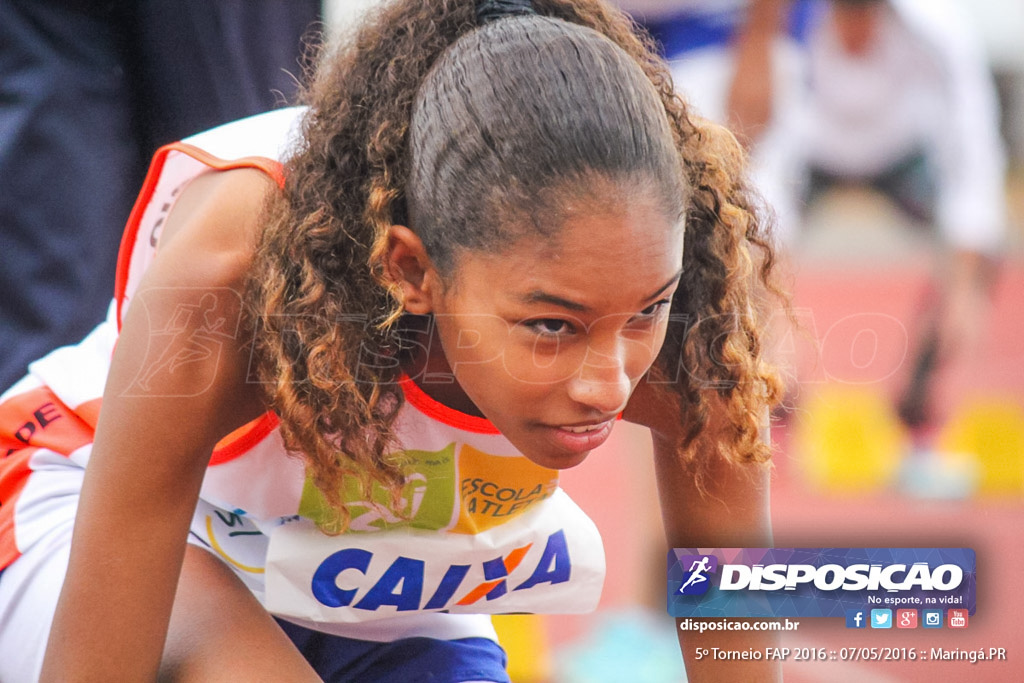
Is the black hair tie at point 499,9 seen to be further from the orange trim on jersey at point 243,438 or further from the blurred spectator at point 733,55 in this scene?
the blurred spectator at point 733,55

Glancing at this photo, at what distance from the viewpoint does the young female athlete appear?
1.12 metres

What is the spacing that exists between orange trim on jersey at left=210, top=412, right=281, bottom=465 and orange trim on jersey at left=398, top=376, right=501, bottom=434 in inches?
5.7

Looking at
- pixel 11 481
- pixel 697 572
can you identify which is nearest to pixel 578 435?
pixel 697 572

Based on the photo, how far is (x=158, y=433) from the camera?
4.01 ft

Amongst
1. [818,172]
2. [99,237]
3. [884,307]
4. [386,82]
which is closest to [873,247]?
[884,307]

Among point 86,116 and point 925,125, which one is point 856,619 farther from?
point 925,125

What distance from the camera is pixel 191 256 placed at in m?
1.22

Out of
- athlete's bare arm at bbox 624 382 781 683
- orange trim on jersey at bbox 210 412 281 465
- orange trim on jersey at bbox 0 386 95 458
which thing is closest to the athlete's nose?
athlete's bare arm at bbox 624 382 781 683

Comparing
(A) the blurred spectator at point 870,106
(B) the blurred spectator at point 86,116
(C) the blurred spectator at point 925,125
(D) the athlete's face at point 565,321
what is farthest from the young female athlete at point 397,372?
(C) the blurred spectator at point 925,125

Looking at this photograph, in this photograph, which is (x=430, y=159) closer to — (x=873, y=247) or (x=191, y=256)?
(x=191, y=256)

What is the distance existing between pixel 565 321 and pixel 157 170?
616mm

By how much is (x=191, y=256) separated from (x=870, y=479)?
340 centimetres

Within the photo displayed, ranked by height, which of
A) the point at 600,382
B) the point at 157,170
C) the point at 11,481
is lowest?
the point at 11,481

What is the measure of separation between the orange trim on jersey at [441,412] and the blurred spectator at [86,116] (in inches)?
37.7
